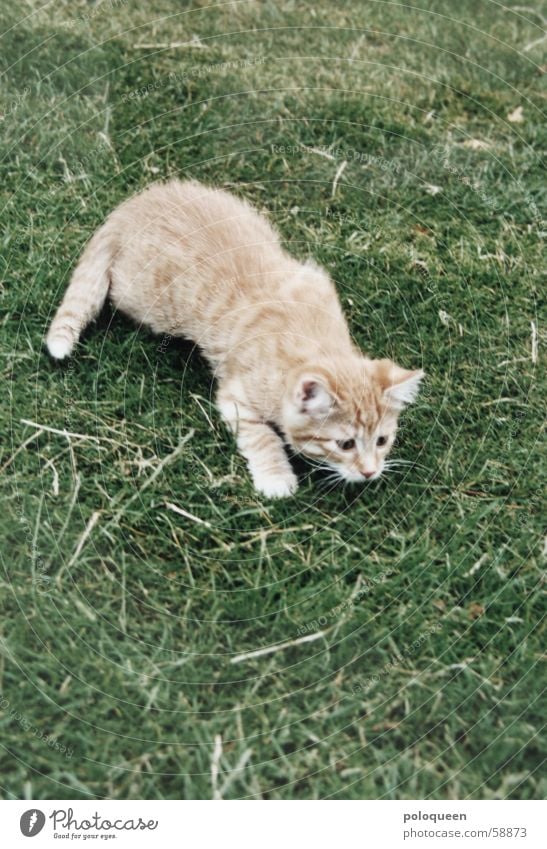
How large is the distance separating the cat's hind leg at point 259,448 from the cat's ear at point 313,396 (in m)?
0.16

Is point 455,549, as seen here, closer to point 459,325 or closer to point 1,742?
point 459,325

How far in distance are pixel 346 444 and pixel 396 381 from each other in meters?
0.24

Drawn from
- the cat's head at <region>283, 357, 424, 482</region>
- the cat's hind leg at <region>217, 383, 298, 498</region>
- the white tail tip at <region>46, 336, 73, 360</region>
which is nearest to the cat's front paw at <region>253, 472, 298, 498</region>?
the cat's hind leg at <region>217, 383, 298, 498</region>

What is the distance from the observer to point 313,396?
2.56 m

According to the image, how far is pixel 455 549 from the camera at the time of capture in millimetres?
2529

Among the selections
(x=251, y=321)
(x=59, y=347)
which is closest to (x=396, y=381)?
(x=251, y=321)

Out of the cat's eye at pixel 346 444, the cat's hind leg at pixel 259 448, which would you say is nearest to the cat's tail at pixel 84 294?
the cat's hind leg at pixel 259 448

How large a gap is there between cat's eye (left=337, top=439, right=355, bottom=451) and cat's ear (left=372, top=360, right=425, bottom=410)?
0.17 m

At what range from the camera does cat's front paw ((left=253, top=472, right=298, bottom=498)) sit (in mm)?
2576

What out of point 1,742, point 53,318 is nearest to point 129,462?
point 53,318

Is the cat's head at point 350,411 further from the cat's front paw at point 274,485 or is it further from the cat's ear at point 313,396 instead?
the cat's front paw at point 274,485

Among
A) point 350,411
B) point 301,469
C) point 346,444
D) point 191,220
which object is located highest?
point 191,220

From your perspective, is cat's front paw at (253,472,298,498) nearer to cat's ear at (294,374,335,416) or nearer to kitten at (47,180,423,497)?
kitten at (47,180,423,497)

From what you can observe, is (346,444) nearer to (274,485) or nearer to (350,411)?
(350,411)
